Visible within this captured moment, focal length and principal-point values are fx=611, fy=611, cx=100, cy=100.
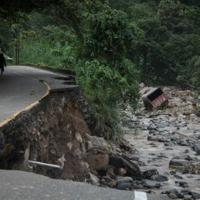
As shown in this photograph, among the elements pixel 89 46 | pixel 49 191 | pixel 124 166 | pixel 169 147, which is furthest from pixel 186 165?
pixel 49 191

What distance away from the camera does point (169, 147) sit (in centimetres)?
2425

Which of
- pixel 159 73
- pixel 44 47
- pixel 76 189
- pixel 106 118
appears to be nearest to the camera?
pixel 76 189

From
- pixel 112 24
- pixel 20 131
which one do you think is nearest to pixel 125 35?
pixel 112 24

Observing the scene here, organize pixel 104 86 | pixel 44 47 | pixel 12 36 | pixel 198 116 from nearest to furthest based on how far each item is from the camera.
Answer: pixel 104 86 → pixel 44 47 → pixel 12 36 → pixel 198 116

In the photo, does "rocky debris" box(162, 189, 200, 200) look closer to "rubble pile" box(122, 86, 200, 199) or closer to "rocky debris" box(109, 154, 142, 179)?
"rubble pile" box(122, 86, 200, 199)

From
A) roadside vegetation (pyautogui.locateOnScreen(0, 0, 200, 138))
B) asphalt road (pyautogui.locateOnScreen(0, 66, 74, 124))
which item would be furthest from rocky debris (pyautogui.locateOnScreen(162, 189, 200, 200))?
roadside vegetation (pyautogui.locateOnScreen(0, 0, 200, 138))

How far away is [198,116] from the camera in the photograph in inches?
1436

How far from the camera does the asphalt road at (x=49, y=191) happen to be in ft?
23.6

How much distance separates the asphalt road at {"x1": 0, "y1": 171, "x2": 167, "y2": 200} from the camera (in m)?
7.20

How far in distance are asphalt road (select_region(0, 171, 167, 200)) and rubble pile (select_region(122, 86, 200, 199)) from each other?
6.86 meters

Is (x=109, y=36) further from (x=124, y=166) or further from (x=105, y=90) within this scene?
(x=124, y=166)

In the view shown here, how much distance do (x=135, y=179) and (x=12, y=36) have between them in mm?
15921

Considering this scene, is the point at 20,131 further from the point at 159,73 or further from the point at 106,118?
the point at 159,73

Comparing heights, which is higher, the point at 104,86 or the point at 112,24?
the point at 112,24
